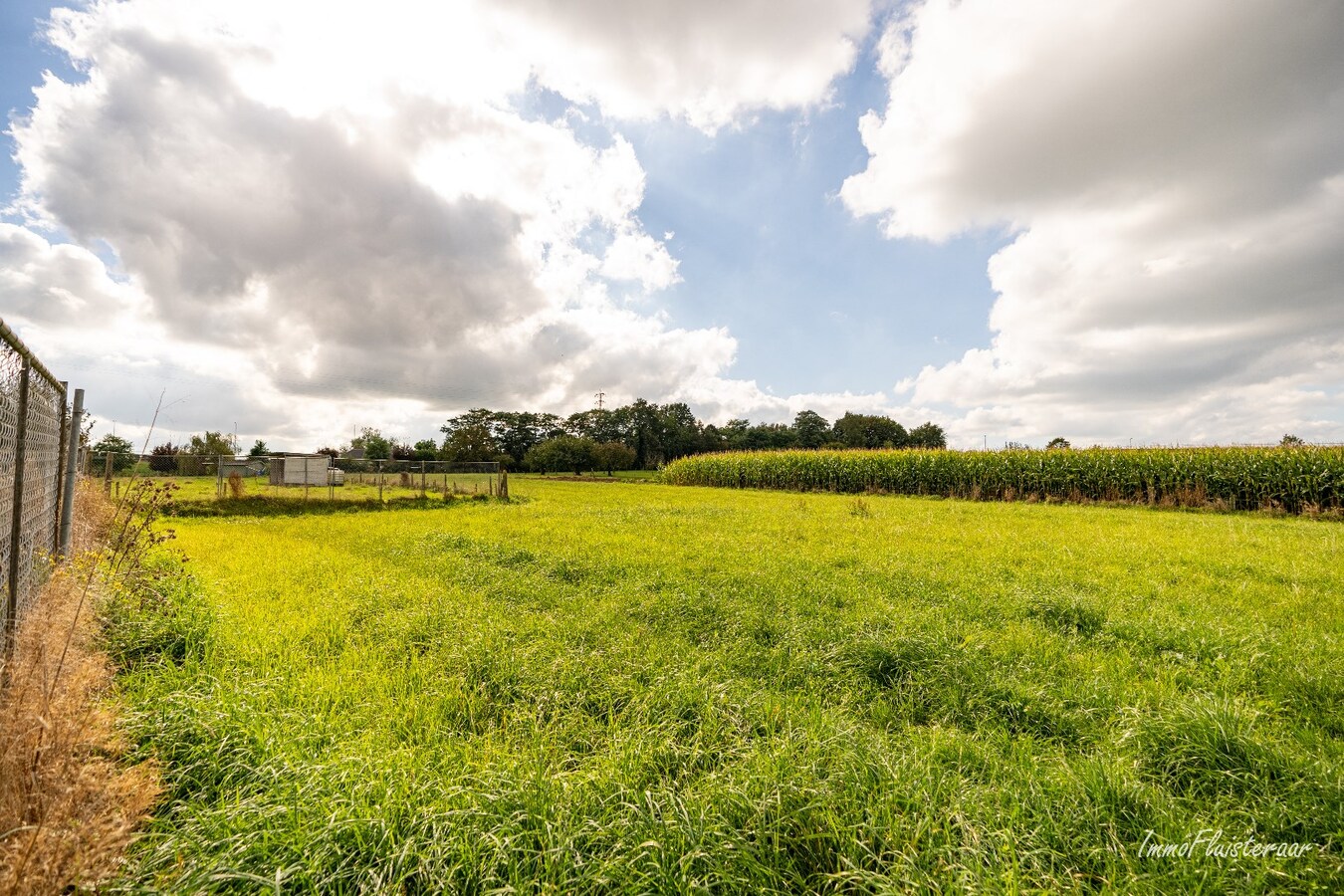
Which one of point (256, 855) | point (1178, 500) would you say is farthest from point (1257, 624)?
Result: point (1178, 500)

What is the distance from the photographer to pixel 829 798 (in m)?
2.57

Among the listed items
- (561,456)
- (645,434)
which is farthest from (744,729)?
(645,434)

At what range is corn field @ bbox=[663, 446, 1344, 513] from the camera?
Result: 17328 mm

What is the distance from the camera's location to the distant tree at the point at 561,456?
74.9m

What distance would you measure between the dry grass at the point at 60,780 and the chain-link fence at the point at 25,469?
65cm

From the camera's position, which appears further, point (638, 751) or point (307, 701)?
point (307, 701)

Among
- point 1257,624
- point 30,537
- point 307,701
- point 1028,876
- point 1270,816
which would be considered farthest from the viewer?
point 1257,624

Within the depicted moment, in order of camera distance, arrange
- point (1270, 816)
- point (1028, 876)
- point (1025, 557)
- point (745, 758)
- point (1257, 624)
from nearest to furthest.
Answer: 1. point (1028, 876)
2. point (1270, 816)
3. point (745, 758)
4. point (1257, 624)
5. point (1025, 557)

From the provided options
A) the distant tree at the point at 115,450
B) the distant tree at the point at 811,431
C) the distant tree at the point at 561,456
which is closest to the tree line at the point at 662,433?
the distant tree at the point at 811,431

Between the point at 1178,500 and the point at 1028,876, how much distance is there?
933 inches

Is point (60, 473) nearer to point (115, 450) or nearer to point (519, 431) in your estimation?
point (115, 450)

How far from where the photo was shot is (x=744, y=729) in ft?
11.2

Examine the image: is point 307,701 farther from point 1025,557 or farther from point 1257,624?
point 1025,557

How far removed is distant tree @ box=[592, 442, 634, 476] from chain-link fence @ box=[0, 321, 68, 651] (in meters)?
70.1
